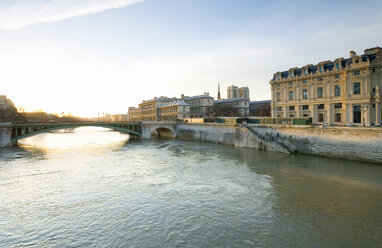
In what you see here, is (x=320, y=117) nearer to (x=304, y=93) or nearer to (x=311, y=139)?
(x=304, y=93)

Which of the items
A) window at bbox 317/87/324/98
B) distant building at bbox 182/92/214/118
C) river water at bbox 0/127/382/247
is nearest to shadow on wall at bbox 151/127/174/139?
distant building at bbox 182/92/214/118

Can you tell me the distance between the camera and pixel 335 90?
44.2 m


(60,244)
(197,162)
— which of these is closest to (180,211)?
(60,244)

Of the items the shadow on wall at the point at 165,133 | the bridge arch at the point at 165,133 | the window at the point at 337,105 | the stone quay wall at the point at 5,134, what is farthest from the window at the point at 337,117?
the stone quay wall at the point at 5,134

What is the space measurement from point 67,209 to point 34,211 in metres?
1.86

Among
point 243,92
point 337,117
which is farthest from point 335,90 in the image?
point 243,92

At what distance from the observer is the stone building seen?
39062mm

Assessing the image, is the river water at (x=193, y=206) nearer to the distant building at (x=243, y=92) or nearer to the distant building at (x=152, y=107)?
the distant building at (x=152, y=107)

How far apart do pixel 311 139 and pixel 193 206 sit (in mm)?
24656

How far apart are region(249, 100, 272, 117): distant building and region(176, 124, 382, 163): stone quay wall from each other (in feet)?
195

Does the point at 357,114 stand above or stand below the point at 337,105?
below

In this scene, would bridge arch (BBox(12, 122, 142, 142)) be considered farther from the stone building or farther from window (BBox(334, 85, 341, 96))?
window (BBox(334, 85, 341, 96))

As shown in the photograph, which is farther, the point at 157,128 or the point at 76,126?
the point at 157,128

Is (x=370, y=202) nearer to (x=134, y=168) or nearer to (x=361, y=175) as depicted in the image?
(x=361, y=175)
